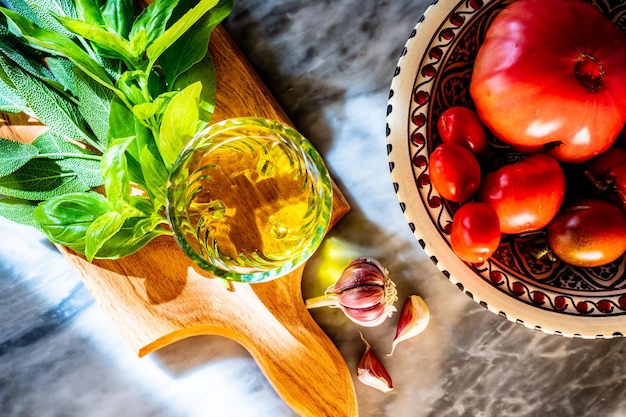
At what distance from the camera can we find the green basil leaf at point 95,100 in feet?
2.40

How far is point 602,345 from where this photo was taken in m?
0.85

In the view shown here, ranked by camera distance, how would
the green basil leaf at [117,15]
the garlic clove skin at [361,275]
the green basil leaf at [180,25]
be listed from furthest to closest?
the garlic clove skin at [361,275], the green basil leaf at [117,15], the green basil leaf at [180,25]

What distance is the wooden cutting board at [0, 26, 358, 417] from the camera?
2.62ft

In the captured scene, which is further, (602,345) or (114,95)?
(602,345)

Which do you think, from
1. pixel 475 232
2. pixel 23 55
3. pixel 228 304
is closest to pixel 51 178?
pixel 23 55

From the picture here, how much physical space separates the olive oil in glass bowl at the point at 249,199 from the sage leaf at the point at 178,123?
1 cm

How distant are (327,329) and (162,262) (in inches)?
9.6

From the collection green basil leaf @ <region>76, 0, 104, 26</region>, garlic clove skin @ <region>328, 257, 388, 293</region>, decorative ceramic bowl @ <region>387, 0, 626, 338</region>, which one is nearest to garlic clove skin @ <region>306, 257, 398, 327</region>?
garlic clove skin @ <region>328, 257, 388, 293</region>

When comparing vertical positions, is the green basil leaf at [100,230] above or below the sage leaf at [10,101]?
below

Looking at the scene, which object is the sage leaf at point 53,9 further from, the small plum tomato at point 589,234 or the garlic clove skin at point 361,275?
the small plum tomato at point 589,234

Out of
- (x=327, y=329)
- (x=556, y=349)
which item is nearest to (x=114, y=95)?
(x=327, y=329)

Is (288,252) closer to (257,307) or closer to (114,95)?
(257,307)

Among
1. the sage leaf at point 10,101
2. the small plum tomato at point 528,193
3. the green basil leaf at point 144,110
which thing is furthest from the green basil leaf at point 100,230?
the small plum tomato at point 528,193

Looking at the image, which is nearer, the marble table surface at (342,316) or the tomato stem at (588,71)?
the tomato stem at (588,71)
